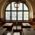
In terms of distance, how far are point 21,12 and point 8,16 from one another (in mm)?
1027

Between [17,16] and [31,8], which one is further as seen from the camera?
[17,16]

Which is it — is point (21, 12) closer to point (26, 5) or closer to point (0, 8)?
point (26, 5)

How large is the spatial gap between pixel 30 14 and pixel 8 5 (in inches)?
70.3

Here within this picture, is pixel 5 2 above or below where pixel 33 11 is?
above

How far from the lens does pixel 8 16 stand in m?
8.02

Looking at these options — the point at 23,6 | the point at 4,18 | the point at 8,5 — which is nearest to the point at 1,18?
the point at 4,18

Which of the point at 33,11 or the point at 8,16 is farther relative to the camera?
the point at 8,16

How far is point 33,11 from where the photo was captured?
739 cm

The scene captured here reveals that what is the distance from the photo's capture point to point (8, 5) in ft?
26.2

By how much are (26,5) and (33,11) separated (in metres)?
0.81

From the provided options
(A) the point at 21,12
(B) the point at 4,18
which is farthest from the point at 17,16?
(B) the point at 4,18

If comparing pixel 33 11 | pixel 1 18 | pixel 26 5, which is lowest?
pixel 1 18

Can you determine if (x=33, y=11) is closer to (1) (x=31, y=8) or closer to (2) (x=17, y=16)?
(1) (x=31, y=8)

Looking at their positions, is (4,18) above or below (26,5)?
below
